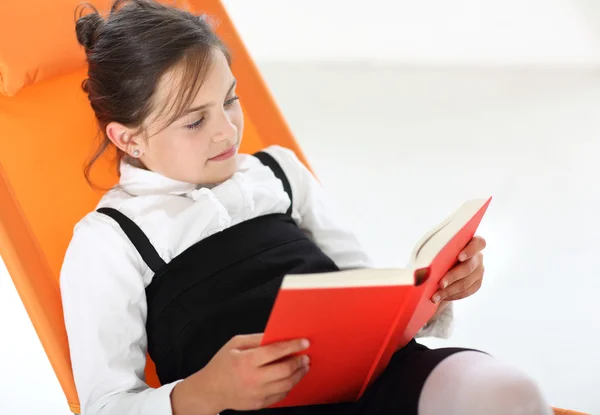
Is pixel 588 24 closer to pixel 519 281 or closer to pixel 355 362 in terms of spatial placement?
pixel 519 281

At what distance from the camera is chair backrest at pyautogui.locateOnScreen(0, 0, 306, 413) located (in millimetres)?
1212

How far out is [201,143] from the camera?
3.89 feet

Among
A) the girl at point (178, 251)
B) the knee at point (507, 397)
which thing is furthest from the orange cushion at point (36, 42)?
the knee at point (507, 397)

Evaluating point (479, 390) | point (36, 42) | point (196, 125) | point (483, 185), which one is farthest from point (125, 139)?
point (483, 185)

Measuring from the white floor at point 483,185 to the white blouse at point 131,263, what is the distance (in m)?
0.65

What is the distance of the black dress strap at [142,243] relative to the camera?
1160mm

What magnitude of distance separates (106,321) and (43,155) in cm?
44

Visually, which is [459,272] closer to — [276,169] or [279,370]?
[279,370]

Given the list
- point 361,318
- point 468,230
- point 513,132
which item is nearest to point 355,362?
point 361,318

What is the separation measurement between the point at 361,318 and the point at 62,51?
89cm

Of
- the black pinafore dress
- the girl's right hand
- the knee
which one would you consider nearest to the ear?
the black pinafore dress

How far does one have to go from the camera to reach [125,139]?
4.03 ft

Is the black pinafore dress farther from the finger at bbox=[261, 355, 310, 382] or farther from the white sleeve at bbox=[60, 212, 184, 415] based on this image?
the finger at bbox=[261, 355, 310, 382]

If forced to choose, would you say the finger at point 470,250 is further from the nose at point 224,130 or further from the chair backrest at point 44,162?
the chair backrest at point 44,162
